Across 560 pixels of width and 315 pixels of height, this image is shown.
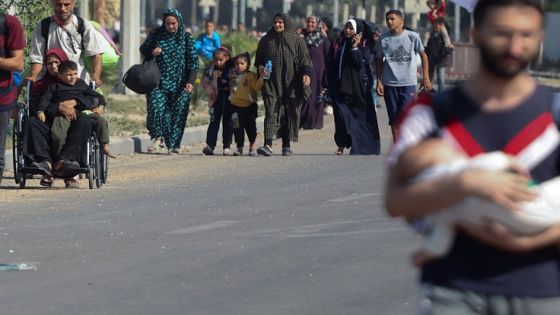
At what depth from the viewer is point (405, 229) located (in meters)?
12.3

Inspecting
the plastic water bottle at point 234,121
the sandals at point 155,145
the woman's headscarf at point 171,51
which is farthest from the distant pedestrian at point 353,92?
the sandals at point 155,145

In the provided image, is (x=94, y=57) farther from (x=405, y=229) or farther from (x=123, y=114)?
(x=123, y=114)

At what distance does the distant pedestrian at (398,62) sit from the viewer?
20.3m

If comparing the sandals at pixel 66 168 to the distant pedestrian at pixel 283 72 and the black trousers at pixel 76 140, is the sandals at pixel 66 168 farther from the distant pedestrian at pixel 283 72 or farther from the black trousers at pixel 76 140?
the distant pedestrian at pixel 283 72

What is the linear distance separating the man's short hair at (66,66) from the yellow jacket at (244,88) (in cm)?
532

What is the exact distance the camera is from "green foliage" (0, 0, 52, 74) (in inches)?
786

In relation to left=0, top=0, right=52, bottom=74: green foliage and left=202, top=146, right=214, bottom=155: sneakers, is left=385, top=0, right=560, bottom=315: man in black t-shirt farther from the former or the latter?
left=202, top=146, right=214, bottom=155: sneakers

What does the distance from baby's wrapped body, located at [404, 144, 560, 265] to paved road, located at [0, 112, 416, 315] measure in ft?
13.6

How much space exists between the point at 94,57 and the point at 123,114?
10087mm

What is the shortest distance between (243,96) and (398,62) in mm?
1951

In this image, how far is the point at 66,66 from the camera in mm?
15609

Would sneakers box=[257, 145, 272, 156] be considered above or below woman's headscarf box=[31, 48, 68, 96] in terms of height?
below

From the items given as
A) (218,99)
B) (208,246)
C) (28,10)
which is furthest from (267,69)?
(208,246)

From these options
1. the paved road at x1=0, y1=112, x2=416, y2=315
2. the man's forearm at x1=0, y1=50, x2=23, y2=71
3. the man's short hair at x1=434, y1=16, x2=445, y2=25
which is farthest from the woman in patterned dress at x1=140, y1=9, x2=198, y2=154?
the man's short hair at x1=434, y1=16, x2=445, y2=25
